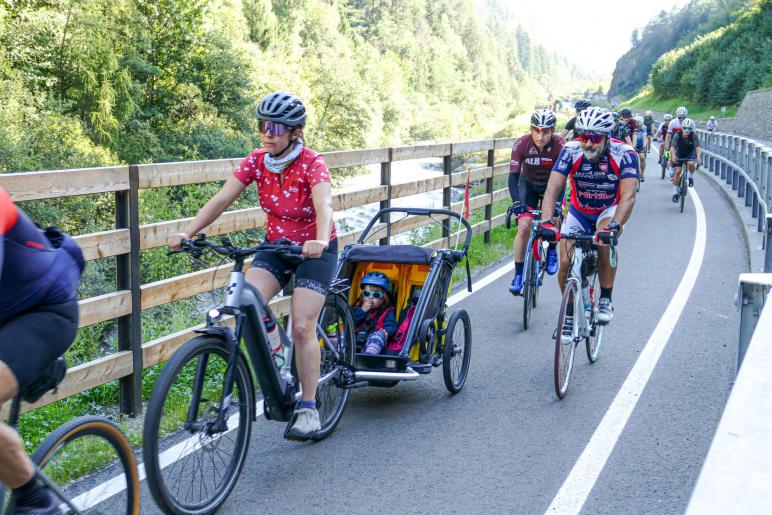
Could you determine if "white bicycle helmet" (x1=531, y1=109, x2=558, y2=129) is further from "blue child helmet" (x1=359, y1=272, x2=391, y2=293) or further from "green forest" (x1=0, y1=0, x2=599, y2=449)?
"green forest" (x1=0, y1=0, x2=599, y2=449)

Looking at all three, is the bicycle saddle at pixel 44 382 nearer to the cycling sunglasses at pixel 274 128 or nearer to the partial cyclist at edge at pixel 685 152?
the cycling sunglasses at pixel 274 128

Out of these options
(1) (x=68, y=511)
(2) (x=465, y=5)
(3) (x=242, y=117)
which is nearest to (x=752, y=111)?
(3) (x=242, y=117)

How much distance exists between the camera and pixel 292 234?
5.43m

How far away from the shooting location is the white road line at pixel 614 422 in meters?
4.89

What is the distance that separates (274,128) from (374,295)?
2.00 meters

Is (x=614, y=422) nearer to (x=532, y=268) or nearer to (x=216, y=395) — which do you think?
(x=216, y=395)

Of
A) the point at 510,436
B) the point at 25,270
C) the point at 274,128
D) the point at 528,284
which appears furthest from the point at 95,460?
the point at 528,284

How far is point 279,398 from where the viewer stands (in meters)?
5.09

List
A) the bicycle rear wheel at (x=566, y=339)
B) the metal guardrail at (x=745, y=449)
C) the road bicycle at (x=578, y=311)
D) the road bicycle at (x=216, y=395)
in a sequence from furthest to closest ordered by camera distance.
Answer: the road bicycle at (x=578, y=311) < the bicycle rear wheel at (x=566, y=339) < the road bicycle at (x=216, y=395) < the metal guardrail at (x=745, y=449)

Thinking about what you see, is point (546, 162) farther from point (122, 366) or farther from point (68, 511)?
point (68, 511)

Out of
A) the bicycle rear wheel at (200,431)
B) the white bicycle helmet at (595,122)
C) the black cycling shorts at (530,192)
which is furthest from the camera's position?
the black cycling shorts at (530,192)

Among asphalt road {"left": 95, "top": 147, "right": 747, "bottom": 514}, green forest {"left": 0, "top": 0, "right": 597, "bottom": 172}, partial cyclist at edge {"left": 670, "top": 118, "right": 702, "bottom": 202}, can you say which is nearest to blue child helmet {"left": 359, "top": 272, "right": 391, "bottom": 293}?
asphalt road {"left": 95, "top": 147, "right": 747, "bottom": 514}

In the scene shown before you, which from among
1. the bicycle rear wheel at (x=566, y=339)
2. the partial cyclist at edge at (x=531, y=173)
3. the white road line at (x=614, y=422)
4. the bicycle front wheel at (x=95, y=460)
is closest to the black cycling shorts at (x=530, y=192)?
the partial cyclist at edge at (x=531, y=173)

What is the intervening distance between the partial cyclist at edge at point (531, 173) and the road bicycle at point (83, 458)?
611 cm
